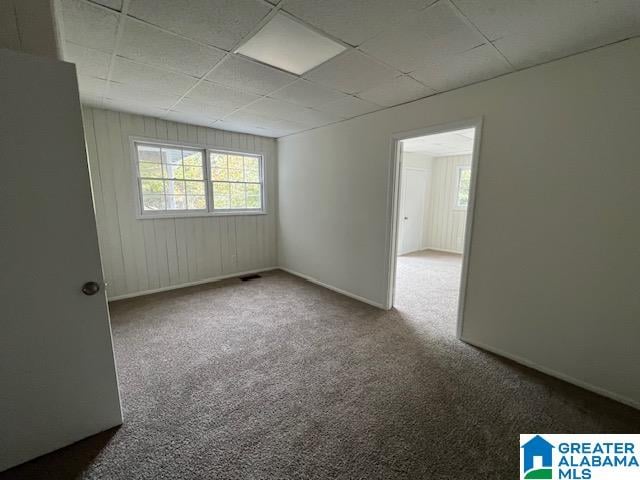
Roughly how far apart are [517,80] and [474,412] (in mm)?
2498

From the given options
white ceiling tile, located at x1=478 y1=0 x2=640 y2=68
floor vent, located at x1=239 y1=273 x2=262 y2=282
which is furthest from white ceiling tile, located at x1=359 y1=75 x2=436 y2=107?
floor vent, located at x1=239 y1=273 x2=262 y2=282

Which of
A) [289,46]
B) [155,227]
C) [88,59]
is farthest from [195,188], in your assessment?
[289,46]

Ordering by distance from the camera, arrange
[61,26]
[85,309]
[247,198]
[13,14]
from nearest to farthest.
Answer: [13,14] → [85,309] → [61,26] → [247,198]

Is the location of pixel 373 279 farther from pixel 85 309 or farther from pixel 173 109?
pixel 173 109

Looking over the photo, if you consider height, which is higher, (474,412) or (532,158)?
(532,158)

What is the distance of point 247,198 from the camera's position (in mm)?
4711

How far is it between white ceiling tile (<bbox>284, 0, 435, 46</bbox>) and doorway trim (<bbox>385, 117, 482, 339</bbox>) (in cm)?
129

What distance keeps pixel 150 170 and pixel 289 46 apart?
2.93m

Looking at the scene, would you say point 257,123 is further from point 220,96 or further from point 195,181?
point 195,181

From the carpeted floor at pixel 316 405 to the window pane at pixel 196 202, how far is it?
5.75ft

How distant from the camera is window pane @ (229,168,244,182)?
447 cm

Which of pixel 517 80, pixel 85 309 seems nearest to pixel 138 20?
pixel 85 309

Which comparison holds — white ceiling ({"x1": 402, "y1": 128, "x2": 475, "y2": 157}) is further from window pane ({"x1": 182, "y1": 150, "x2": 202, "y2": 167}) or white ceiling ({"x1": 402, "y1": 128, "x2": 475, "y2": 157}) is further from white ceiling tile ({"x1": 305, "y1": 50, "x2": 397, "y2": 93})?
window pane ({"x1": 182, "y1": 150, "x2": 202, "y2": 167})

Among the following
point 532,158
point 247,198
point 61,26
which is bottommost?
point 247,198
